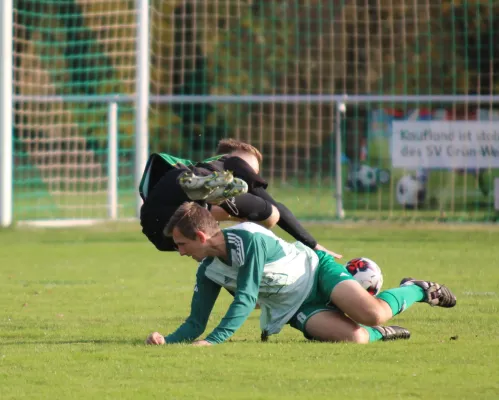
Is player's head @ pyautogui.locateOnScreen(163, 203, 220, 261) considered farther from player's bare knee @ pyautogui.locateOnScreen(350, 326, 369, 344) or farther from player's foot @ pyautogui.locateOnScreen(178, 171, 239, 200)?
player's bare knee @ pyautogui.locateOnScreen(350, 326, 369, 344)

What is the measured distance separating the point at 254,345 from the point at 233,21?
2539 centimetres

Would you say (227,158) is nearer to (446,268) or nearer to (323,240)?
(446,268)

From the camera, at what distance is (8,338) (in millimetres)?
6809

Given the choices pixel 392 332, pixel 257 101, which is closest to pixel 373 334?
pixel 392 332

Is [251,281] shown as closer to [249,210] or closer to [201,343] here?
[201,343]

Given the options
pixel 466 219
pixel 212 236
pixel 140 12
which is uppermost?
pixel 140 12

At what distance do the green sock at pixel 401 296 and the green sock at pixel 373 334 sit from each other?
145mm

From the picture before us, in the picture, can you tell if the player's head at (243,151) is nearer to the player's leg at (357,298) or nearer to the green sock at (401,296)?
the player's leg at (357,298)

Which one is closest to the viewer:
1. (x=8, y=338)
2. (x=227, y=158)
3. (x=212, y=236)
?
(x=212, y=236)

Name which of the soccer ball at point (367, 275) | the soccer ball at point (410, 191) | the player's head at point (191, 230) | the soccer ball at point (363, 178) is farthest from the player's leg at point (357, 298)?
the soccer ball at point (363, 178)

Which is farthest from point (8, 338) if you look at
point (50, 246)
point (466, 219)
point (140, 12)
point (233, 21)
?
point (233, 21)

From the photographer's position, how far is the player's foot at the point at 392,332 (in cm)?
659

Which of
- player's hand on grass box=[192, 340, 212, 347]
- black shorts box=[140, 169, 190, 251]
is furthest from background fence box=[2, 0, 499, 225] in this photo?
player's hand on grass box=[192, 340, 212, 347]

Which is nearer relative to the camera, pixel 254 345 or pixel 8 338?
pixel 254 345
